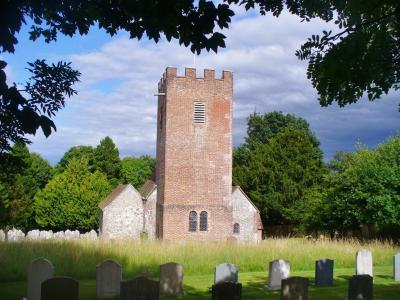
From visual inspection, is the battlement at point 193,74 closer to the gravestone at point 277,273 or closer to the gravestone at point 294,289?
the gravestone at point 277,273

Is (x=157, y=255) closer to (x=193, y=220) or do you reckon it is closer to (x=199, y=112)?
(x=193, y=220)

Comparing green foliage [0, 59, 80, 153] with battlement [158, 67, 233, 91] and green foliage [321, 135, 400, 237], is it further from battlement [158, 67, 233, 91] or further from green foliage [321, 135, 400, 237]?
battlement [158, 67, 233, 91]

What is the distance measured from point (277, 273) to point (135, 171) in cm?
5341

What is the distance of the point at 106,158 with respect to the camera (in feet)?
215

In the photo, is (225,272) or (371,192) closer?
(225,272)

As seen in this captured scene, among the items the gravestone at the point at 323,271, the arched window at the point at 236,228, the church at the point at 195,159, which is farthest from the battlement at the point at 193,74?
the gravestone at the point at 323,271

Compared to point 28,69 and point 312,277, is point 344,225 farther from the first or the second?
point 28,69

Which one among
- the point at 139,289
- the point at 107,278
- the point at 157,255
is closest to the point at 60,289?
the point at 139,289

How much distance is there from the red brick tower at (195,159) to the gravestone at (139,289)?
85.3 ft

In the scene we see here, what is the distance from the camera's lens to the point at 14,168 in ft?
18.5

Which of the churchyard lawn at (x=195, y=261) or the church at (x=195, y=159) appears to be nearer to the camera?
the churchyard lawn at (x=195, y=261)

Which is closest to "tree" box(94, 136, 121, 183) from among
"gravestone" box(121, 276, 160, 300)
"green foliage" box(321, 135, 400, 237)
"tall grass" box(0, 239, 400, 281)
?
"green foliage" box(321, 135, 400, 237)

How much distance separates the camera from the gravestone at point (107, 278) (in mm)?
13211

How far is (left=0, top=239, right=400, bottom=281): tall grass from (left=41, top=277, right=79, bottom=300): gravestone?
29.7 feet
